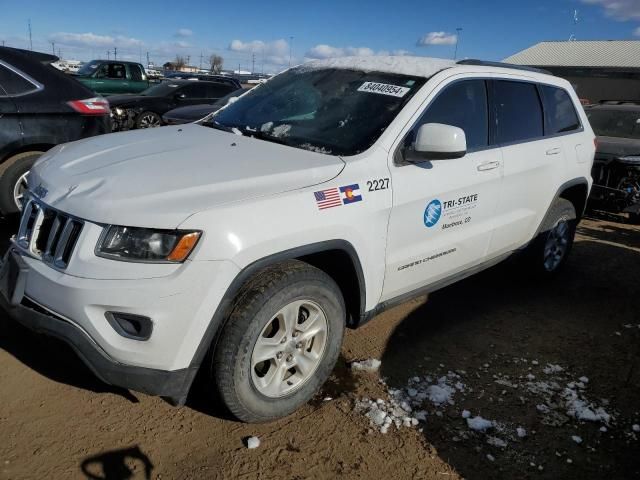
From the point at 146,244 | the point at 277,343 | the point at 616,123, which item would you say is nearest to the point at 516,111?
the point at 277,343

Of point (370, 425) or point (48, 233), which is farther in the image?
point (370, 425)

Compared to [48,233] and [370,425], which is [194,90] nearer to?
[48,233]

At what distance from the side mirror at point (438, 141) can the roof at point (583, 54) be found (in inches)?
1527

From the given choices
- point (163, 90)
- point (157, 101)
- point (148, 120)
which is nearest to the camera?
point (148, 120)

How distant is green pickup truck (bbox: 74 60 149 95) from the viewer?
17.2 metres

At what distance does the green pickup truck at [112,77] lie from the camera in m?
17.2

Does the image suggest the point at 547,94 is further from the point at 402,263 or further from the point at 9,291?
the point at 9,291

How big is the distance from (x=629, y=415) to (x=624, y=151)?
564 centimetres

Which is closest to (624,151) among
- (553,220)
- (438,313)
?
(553,220)

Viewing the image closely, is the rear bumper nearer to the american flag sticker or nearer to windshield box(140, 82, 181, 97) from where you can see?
the american flag sticker

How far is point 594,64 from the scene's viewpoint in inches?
1448

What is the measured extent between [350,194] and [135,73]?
1767 centimetres

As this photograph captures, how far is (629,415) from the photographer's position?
3.08 metres

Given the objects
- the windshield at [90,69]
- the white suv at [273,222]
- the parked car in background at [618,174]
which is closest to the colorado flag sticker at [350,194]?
the white suv at [273,222]
